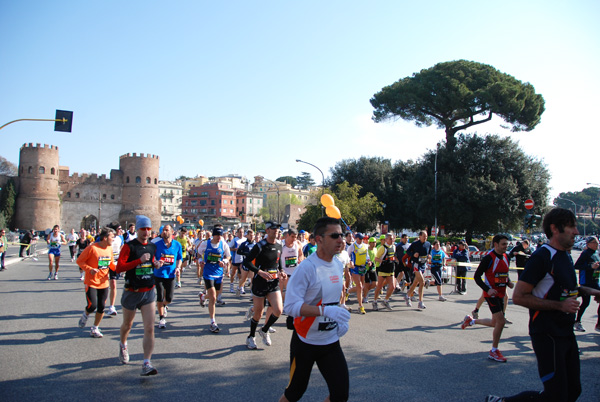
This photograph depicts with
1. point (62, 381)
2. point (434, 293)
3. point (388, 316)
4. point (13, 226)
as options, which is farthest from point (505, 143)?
point (13, 226)

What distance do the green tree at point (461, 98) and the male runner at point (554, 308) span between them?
3939cm

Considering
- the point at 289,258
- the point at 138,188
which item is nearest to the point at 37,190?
the point at 138,188

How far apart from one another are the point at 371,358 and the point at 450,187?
34138mm

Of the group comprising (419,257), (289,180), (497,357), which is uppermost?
(289,180)

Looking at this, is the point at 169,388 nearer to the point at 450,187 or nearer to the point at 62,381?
the point at 62,381

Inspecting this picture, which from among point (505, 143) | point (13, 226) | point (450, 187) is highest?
point (505, 143)

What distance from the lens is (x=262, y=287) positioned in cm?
691

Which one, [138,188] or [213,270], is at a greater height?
[138,188]

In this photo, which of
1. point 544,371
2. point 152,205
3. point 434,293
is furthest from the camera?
point 152,205

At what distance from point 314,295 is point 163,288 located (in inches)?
212

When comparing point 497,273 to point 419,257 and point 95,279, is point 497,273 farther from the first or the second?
point 95,279

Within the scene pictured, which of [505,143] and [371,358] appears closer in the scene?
[371,358]

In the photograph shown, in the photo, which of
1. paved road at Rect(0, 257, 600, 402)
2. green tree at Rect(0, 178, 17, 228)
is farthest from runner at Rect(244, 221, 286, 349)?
green tree at Rect(0, 178, 17, 228)

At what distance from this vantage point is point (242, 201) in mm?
123875
